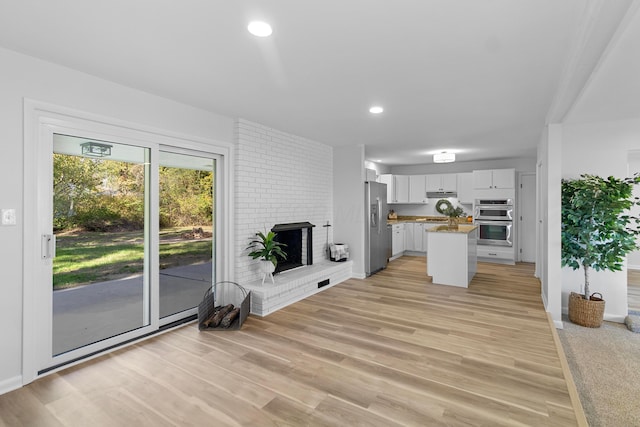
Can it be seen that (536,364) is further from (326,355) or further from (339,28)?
(339,28)

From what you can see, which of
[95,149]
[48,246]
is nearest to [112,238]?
[48,246]

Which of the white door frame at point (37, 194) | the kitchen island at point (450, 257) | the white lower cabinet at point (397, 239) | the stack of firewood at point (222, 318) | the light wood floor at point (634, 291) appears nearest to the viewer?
the white door frame at point (37, 194)

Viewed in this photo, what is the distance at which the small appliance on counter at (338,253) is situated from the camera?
18.3 ft

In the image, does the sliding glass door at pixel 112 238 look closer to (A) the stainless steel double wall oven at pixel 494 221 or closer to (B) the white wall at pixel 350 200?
(B) the white wall at pixel 350 200

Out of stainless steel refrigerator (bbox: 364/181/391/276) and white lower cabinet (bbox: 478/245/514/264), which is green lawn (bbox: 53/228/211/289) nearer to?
stainless steel refrigerator (bbox: 364/181/391/276)

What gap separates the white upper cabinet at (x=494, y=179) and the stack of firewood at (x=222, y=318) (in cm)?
604

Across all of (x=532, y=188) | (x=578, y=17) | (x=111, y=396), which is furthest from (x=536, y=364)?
(x=532, y=188)

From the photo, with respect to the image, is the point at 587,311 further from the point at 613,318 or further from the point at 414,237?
the point at 414,237

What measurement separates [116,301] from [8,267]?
3.40 feet

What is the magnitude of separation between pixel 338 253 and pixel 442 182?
12.7 feet

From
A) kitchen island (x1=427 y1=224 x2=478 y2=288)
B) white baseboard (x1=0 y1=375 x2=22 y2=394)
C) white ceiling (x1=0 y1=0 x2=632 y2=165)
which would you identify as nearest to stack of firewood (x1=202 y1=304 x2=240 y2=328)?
white baseboard (x1=0 y1=375 x2=22 y2=394)

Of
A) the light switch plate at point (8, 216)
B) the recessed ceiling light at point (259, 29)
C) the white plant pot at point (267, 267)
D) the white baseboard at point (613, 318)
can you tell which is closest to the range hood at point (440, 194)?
the white baseboard at point (613, 318)

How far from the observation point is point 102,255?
2953mm

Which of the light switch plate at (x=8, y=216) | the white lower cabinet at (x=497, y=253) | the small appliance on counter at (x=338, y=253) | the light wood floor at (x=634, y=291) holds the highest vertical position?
the light switch plate at (x=8, y=216)
